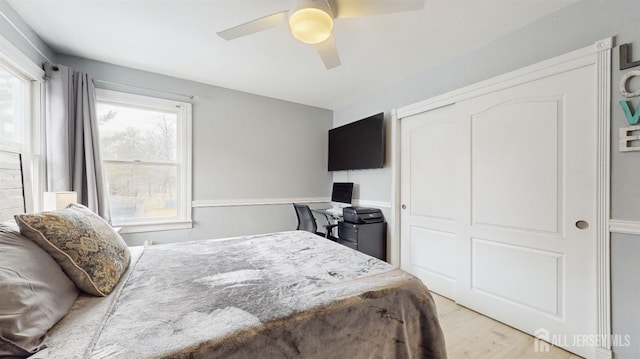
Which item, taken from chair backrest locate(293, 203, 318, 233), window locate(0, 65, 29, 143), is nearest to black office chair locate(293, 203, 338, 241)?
chair backrest locate(293, 203, 318, 233)

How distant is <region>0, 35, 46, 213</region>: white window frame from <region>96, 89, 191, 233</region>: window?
19.9 inches

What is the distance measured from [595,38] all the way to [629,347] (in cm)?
203

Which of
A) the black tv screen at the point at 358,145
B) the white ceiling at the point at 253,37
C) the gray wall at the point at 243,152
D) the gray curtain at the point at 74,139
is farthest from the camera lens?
the black tv screen at the point at 358,145

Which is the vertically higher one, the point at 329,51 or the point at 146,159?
the point at 329,51

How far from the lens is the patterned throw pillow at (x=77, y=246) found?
987 mm

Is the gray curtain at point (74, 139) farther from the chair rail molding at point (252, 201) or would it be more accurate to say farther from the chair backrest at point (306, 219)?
the chair backrest at point (306, 219)

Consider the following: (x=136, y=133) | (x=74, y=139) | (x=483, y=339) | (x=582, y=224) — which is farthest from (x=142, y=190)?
(x=582, y=224)

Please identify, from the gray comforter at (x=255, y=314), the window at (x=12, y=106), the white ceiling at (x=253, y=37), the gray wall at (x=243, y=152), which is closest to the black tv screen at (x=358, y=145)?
the gray wall at (x=243, y=152)

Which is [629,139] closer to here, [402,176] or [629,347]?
[629,347]

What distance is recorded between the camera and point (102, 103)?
2762mm

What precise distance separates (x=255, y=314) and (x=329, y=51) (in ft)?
5.97

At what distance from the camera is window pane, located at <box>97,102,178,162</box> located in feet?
9.18

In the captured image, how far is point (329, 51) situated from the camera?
1.89 meters

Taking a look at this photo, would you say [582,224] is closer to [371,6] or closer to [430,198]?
[430,198]
